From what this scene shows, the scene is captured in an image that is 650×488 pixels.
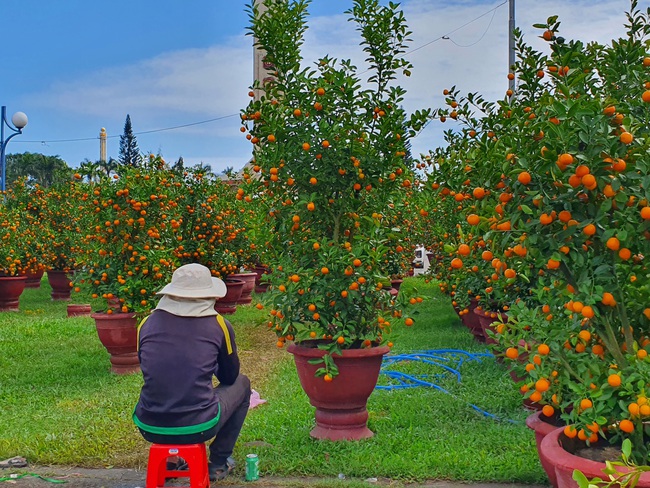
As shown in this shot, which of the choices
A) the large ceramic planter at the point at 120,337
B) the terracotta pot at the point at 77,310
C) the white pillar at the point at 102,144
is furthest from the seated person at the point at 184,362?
the white pillar at the point at 102,144

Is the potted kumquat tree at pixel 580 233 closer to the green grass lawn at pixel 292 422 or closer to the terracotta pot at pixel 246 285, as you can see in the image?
the green grass lawn at pixel 292 422

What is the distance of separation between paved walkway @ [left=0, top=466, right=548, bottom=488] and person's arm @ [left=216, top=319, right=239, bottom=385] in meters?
0.61

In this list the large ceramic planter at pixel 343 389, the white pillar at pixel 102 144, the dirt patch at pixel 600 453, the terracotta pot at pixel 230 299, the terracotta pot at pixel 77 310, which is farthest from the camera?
the white pillar at pixel 102 144

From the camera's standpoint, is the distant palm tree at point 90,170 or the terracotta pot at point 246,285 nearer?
the distant palm tree at point 90,170

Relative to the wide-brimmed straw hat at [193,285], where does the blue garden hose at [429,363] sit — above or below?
below

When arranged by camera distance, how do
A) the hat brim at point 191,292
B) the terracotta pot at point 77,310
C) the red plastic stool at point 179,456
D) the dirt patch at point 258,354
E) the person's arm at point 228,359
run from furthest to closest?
the terracotta pot at point 77,310 < the dirt patch at point 258,354 < the person's arm at point 228,359 < the hat brim at point 191,292 < the red plastic stool at point 179,456

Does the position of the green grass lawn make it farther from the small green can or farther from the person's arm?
the person's arm

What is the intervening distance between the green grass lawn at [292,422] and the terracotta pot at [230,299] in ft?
10.8

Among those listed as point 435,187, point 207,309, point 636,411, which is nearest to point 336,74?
point 435,187

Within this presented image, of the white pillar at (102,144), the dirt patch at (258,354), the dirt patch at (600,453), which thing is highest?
the white pillar at (102,144)

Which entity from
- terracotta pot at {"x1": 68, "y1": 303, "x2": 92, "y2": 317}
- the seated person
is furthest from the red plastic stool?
terracotta pot at {"x1": 68, "y1": 303, "x2": 92, "y2": 317}

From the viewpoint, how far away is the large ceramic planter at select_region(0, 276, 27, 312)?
39.7 feet

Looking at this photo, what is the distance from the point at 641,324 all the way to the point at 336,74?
2.77 m

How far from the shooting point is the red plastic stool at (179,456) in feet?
12.0
